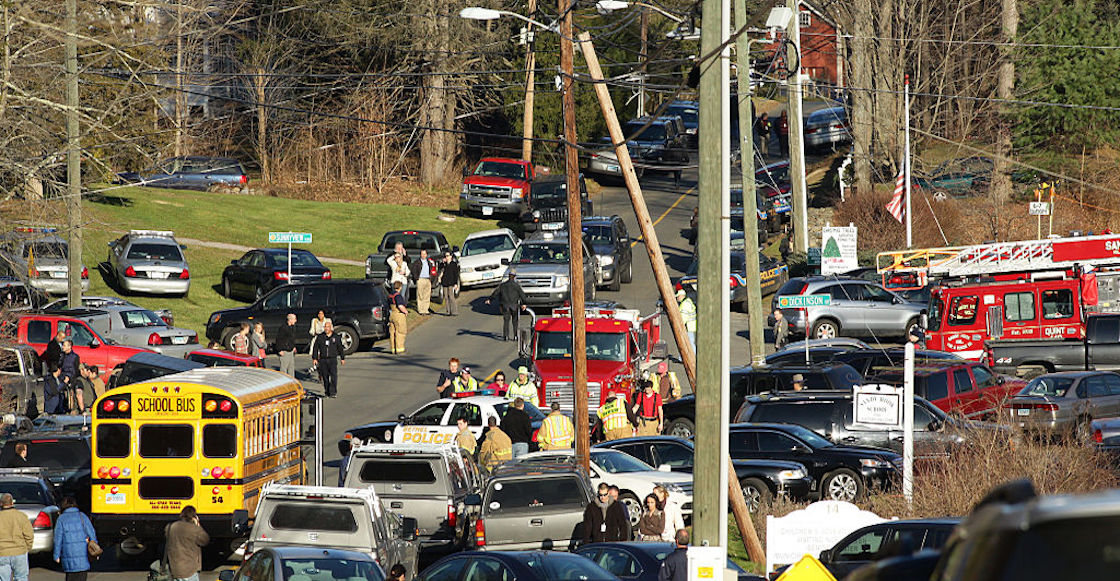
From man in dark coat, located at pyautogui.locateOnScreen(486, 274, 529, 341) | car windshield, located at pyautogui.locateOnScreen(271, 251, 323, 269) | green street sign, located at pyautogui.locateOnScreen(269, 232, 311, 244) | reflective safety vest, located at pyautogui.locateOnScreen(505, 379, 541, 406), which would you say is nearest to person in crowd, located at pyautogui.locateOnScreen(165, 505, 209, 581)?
reflective safety vest, located at pyautogui.locateOnScreen(505, 379, 541, 406)

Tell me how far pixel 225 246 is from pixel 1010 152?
2835 centimetres

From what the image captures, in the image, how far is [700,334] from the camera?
1364 centimetres

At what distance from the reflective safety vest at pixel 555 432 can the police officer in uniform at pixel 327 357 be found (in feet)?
24.6

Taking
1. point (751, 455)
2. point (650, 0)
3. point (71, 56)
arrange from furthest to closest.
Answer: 1. point (650, 0)
2. point (71, 56)
3. point (751, 455)

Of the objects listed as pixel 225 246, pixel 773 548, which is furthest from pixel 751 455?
pixel 225 246

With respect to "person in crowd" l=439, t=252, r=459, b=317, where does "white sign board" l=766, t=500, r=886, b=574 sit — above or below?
below

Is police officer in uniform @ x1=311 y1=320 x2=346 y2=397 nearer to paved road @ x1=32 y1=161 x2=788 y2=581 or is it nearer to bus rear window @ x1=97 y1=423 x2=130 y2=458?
paved road @ x1=32 y1=161 x2=788 y2=581

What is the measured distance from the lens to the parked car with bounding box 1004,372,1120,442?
22734mm

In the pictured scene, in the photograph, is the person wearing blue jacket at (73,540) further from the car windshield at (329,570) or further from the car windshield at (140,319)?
the car windshield at (140,319)

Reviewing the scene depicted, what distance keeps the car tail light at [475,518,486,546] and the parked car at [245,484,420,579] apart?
189cm

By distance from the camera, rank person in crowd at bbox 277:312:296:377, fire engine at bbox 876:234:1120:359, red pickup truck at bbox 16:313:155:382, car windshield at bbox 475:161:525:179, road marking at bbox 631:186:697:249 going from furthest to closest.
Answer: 1. road marking at bbox 631:186:697:249
2. car windshield at bbox 475:161:525:179
3. person in crowd at bbox 277:312:296:377
4. fire engine at bbox 876:234:1120:359
5. red pickup truck at bbox 16:313:155:382

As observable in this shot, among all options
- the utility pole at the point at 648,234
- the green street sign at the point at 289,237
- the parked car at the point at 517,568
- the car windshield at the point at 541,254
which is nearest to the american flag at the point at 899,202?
the car windshield at the point at 541,254

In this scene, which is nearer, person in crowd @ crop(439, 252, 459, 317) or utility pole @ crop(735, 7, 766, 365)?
utility pole @ crop(735, 7, 766, 365)

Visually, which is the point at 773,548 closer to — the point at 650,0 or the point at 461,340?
the point at 461,340
